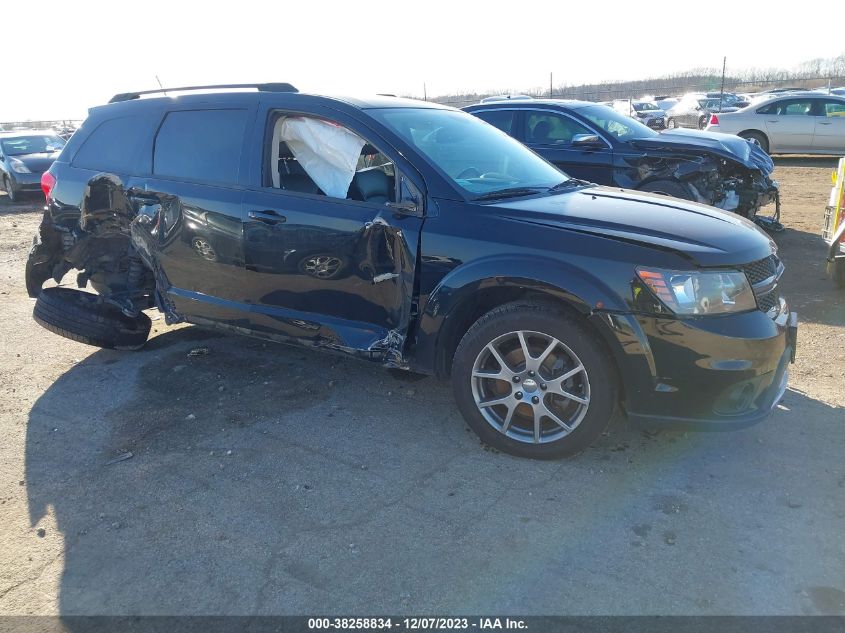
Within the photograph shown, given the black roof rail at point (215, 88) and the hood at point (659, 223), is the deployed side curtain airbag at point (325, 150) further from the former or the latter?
the hood at point (659, 223)

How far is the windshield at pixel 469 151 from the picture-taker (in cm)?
403

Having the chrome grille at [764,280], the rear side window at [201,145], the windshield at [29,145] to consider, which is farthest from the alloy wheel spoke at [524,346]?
the windshield at [29,145]

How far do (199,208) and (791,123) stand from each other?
16368 mm

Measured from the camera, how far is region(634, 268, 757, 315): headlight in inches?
128

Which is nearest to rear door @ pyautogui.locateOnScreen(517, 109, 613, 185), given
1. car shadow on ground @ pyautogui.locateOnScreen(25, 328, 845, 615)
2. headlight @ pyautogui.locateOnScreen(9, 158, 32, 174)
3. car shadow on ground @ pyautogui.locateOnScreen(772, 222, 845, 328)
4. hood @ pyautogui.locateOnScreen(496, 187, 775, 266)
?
car shadow on ground @ pyautogui.locateOnScreen(772, 222, 845, 328)

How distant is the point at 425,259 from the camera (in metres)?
3.76

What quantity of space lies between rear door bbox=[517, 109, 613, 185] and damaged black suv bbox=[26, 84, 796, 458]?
380cm

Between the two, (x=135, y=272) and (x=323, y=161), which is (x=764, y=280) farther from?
(x=135, y=272)

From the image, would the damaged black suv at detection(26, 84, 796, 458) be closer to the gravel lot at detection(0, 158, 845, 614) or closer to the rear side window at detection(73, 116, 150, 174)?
the rear side window at detection(73, 116, 150, 174)

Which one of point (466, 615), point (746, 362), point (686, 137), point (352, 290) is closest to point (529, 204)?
point (352, 290)

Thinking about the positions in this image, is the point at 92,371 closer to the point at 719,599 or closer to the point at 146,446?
the point at 146,446

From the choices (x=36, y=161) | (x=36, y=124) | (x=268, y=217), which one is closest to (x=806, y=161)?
(x=268, y=217)

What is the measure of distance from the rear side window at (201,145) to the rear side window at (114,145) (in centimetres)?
22

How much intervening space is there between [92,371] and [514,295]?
3.36m
